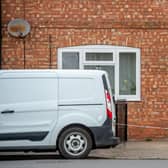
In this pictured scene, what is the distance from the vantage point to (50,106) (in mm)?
14367

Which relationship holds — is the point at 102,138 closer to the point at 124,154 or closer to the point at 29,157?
the point at 124,154

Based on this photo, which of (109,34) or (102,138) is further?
(109,34)

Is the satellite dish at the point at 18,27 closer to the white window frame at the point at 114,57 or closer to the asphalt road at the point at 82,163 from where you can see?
the white window frame at the point at 114,57

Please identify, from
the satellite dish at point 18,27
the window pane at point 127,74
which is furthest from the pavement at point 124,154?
the satellite dish at point 18,27

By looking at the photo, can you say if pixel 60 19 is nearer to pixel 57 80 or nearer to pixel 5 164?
pixel 57 80

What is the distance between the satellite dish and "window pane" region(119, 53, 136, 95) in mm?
2948

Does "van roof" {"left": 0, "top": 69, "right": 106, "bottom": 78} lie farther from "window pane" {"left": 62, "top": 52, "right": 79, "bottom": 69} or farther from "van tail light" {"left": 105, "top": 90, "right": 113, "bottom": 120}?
"window pane" {"left": 62, "top": 52, "right": 79, "bottom": 69}

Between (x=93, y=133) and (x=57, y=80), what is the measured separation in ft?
4.74

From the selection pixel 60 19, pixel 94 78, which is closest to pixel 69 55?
pixel 60 19

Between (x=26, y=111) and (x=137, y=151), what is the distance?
341 centimetres

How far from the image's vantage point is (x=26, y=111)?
14.3 metres

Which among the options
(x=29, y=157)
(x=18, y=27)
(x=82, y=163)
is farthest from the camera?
(x=18, y=27)

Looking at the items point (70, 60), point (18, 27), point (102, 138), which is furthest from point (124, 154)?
point (18, 27)

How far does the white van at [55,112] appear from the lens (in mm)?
14320
